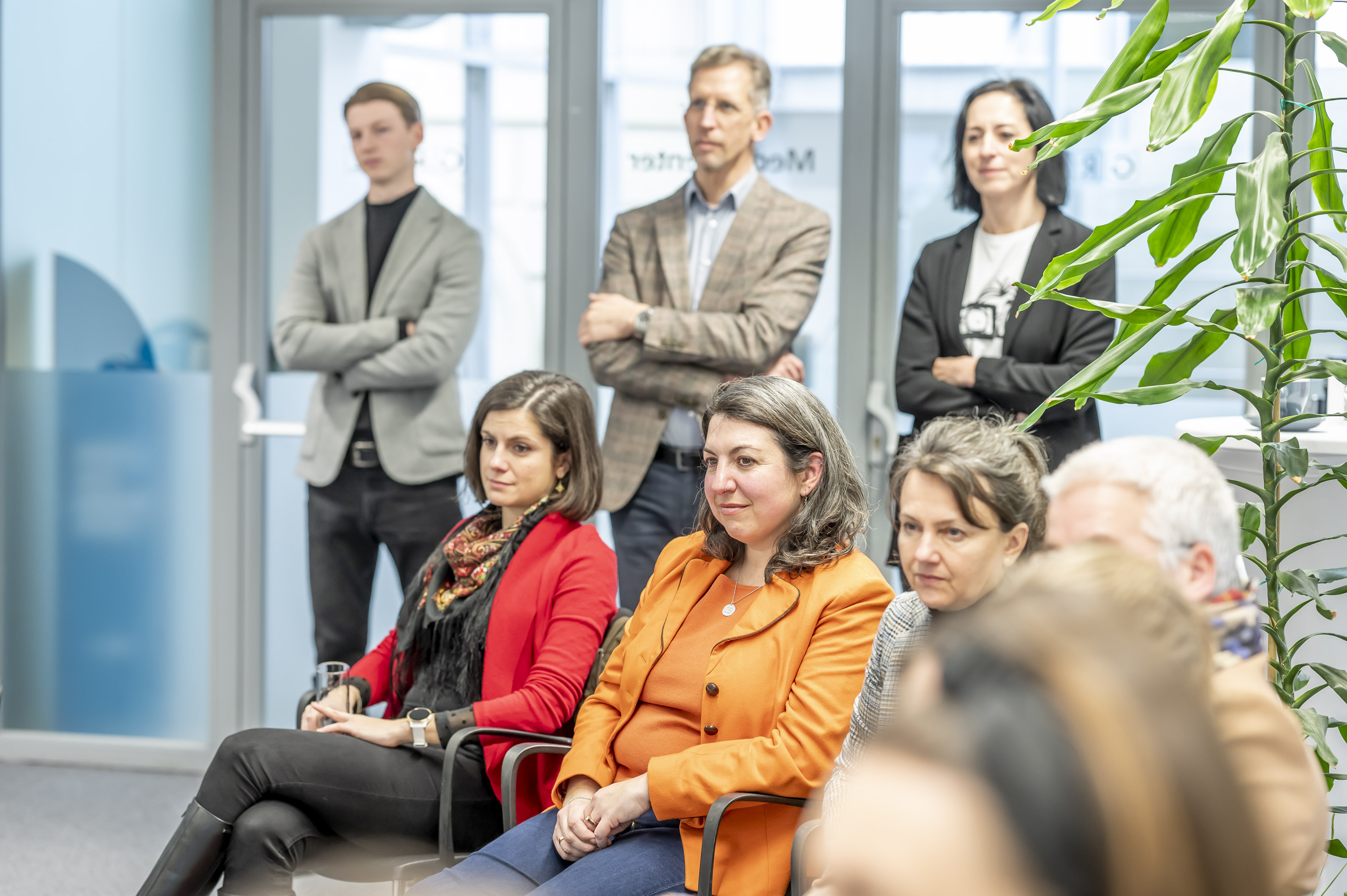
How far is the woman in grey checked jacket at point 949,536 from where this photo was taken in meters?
1.83

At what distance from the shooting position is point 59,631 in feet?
13.5

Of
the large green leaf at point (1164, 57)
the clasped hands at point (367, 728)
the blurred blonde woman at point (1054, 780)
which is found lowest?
the clasped hands at point (367, 728)

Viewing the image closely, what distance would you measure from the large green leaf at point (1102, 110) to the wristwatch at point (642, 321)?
1487 mm

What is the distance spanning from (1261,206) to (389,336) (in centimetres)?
254

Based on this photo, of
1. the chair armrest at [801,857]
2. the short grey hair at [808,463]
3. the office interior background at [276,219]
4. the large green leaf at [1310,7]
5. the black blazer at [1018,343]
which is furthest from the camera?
the office interior background at [276,219]

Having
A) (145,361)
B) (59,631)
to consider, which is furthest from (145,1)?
(59,631)

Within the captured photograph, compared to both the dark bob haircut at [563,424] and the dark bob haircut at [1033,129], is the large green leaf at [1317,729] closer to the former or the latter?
the dark bob haircut at [563,424]

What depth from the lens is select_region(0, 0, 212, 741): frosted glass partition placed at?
13.0 feet

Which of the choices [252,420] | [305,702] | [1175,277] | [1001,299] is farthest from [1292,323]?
[252,420]

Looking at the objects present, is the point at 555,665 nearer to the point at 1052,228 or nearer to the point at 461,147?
the point at 1052,228

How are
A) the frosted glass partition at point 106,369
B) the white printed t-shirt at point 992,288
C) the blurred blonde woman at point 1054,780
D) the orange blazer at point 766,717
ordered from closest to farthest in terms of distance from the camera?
the blurred blonde woman at point 1054,780
the orange blazer at point 766,717
the white printed t-shirt at point 992,288
the frosted glass partition at point 106,369

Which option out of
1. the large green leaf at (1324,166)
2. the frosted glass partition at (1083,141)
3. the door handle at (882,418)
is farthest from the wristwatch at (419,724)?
the frosted glass partition at (1083,141)

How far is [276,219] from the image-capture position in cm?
394

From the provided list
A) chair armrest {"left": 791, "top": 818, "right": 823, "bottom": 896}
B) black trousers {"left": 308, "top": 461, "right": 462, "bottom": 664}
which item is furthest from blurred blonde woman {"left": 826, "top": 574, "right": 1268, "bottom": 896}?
black trousers {"left": 308, "top": 461, "right": 462, "bottom": 664}
